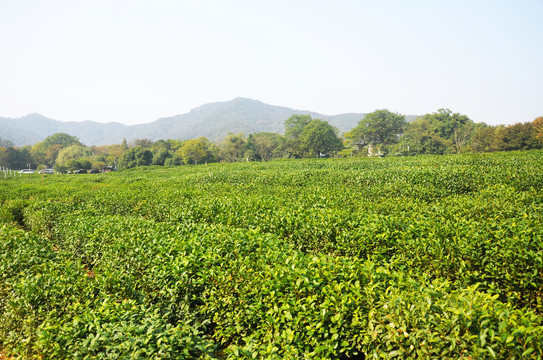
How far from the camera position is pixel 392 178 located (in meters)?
17.0

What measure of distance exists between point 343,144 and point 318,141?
44.2ft

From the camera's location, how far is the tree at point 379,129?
8538cm

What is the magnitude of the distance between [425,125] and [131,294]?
8904 cm

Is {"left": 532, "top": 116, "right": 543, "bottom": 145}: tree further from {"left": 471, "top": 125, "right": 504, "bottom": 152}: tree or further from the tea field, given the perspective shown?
the tea field

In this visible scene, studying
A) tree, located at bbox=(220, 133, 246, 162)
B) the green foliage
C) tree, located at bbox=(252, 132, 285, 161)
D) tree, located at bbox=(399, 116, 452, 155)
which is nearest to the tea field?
tree, located at bbox=(399, 116, 452, 155)

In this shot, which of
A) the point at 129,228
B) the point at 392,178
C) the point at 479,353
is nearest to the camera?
the point at 479,353

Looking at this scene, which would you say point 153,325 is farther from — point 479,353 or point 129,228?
point 129,228

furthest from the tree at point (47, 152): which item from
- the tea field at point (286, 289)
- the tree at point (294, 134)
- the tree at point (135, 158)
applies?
the tea field at point (286, 289)

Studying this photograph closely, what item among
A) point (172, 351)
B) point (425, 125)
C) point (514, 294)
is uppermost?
point (425, 125)

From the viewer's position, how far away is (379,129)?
85.4m

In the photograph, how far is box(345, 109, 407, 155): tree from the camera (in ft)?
280

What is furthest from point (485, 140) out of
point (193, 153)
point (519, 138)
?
point (193, 153)

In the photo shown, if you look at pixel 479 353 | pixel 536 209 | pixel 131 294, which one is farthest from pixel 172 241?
pixel 536 209

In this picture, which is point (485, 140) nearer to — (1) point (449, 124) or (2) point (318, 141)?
(1) point (449, 124)
